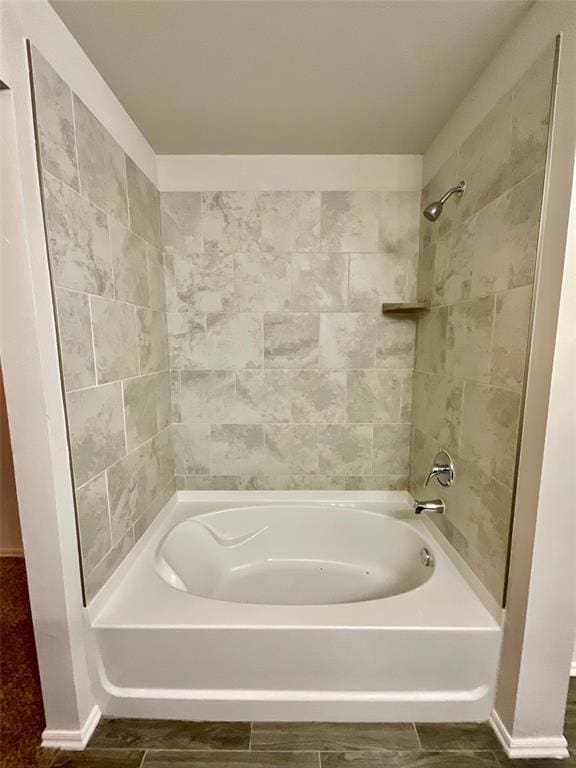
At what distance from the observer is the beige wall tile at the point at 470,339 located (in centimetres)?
112

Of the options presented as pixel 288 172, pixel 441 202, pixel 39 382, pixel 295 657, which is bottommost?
pixel 295 657

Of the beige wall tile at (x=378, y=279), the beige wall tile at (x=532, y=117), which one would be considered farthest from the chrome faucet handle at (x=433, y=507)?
the beige wall tile at (x=532, y=117)

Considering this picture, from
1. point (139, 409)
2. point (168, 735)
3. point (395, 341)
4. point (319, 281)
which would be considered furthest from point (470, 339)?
point (168, 735)

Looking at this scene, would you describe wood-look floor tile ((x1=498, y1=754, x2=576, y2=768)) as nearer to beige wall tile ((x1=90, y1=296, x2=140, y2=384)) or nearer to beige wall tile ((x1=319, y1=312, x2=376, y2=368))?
beige wall tile ((x1=319, y1=312, x2=376, y2=368))

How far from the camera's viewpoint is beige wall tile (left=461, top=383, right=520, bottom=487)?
100cm

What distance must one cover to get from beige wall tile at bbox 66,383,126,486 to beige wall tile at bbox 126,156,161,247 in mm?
718

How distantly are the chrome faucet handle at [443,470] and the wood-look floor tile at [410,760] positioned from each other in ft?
2.61

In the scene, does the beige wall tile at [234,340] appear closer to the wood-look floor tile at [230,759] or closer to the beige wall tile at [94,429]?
the beige wall tile at [94,429]

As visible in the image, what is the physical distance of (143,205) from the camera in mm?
1492

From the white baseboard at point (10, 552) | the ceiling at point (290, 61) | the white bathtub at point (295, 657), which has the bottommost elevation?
the white baseboard at point (10, 552)

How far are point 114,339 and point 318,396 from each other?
1.00 m

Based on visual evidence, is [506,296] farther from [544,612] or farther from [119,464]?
[119,464]

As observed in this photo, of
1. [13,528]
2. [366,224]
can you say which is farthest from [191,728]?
[366,224]

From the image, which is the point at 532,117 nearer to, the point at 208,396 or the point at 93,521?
the point at 208,396
